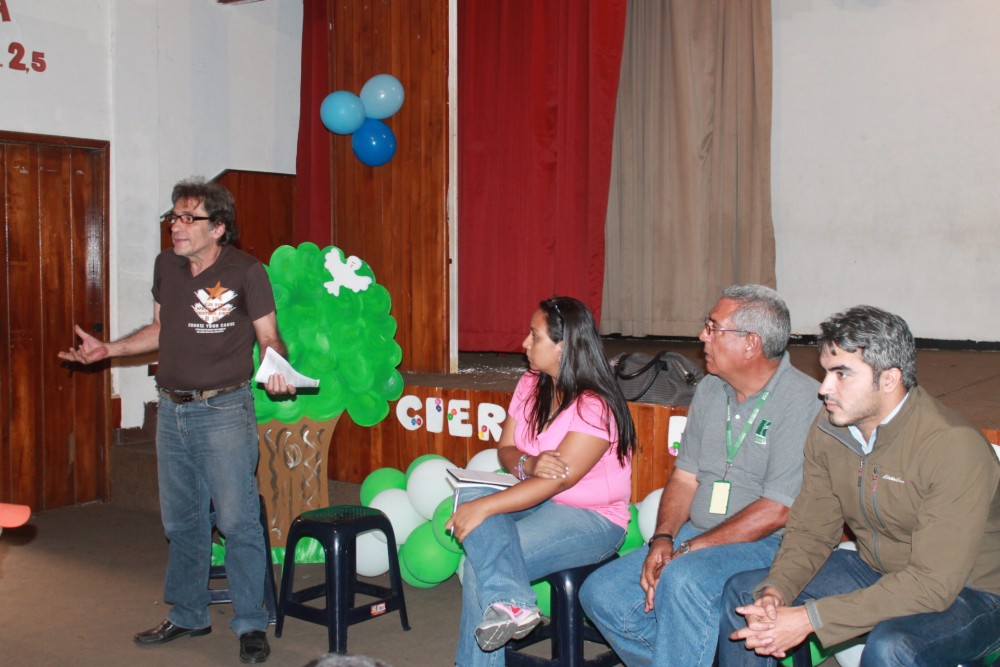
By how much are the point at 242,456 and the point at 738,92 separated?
443 cm

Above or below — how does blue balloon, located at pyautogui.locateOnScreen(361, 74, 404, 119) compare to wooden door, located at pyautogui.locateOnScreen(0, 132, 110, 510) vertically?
above

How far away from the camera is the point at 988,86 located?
564 centimetres

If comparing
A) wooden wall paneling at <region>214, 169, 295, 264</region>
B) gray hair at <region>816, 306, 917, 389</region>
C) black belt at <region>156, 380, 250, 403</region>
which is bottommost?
black belt at <region>156, 380, 250, 403</region>

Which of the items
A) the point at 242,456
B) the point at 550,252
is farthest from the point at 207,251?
the point at 550,252

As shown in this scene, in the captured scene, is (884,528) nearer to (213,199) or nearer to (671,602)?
(671,602)

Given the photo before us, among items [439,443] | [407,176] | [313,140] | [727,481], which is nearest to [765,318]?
[727,481]

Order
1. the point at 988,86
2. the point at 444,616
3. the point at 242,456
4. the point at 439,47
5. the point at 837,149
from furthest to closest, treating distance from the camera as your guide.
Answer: the point at 837,149 → the point at 988,86 → the point at 439,47 → the point at 444,616 → the point at 242,456

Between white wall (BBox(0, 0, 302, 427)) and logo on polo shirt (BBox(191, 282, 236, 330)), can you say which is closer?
logo on polo shirt (BBox(191, 282, 236, 330))

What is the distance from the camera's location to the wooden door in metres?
4.98

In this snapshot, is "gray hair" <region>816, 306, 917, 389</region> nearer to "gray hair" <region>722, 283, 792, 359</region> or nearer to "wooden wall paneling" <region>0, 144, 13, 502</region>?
"gray hair" <region>722, 283, 792, 359</region>

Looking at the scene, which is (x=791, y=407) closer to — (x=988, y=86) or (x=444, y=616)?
(x=444, y=616)

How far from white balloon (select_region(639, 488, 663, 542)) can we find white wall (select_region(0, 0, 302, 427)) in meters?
3.43

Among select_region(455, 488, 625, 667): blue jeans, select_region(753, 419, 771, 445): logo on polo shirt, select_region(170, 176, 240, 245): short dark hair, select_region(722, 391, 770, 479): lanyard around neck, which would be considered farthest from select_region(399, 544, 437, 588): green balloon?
select_region(753, 419, 771, 445): logo on polo shirt

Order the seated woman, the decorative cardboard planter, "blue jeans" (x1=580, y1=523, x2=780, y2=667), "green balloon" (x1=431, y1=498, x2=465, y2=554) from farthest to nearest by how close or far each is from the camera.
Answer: the decorative cardboard planter
"green balloon" (x1=431, y1=498, x2=465, y2=554)
the seated woman
"blue jeans" (x1=580, y1=523, x2=780, y2=667)
